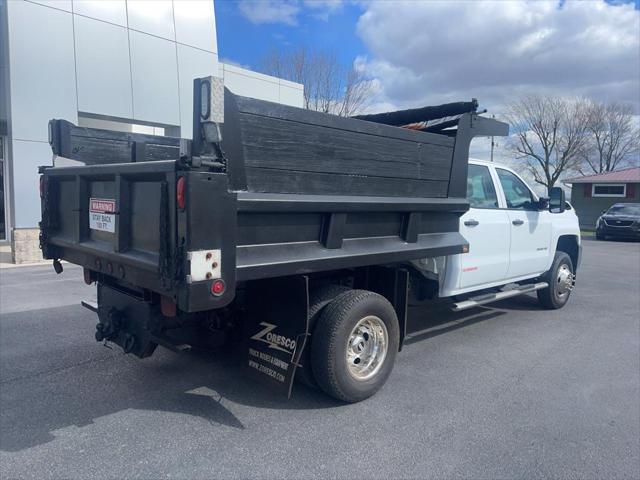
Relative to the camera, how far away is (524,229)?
646cm

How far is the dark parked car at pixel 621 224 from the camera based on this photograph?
858 inches

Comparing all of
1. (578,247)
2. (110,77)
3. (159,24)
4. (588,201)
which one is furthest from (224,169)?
(588,201)

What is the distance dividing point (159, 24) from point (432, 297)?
12461 millimetres

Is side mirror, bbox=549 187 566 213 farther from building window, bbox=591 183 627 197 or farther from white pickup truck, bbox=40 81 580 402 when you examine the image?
building window, bbox=591 183 627 197

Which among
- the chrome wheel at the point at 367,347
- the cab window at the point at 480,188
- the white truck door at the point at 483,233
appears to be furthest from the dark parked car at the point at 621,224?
the chrome wheel at the point at 367,347

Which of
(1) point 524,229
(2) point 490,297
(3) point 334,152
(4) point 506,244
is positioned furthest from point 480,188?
(3) point 334,152

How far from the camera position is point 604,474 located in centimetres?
315

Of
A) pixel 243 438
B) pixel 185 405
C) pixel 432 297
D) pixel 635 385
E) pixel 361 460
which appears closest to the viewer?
pixel 361 460

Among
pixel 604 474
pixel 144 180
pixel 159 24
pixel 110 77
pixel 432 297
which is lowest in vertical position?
pixel 604 474

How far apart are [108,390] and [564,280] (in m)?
6.24

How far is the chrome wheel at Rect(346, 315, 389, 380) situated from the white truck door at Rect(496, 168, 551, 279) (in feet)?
8.93

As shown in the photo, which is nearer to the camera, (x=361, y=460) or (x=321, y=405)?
(x=361, y=460)

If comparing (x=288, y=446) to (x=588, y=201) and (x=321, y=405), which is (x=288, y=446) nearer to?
(x=321, y=405)

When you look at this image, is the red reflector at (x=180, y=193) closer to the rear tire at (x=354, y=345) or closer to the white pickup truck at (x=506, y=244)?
the rear tire at (x=354, y=345)
